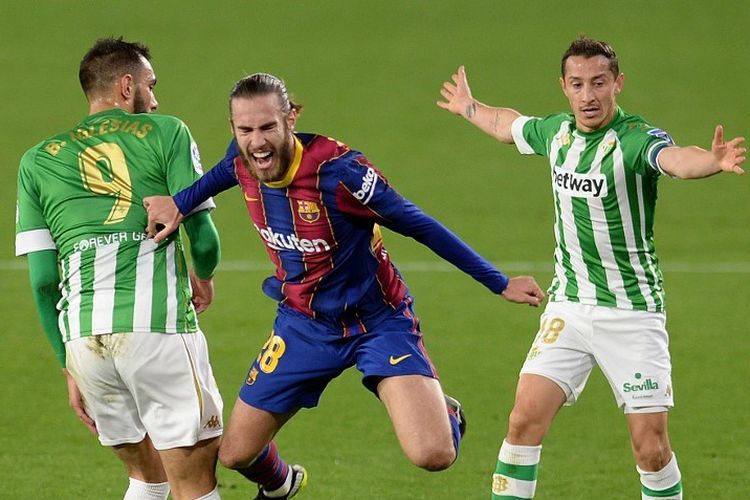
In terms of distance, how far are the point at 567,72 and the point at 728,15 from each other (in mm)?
16192

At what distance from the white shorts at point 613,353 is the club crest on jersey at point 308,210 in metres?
1.29

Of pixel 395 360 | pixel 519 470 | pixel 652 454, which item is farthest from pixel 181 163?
pixel 652 454

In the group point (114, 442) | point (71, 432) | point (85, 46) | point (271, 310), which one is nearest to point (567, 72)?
point (114, 442)

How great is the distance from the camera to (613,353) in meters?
6.21

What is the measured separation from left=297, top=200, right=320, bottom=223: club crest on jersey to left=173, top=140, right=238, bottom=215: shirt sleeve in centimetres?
34

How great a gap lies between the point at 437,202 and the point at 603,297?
9.21m

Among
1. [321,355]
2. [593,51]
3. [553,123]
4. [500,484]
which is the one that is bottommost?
[500,484]

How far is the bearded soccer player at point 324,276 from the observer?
18.7 feet

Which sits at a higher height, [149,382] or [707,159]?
[707,159]

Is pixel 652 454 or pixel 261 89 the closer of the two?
pixel 261 89

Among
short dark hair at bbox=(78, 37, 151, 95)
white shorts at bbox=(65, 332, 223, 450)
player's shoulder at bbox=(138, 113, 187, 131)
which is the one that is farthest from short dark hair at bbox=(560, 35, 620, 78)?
white shorts at bbox=(65, 332, 223, 450)

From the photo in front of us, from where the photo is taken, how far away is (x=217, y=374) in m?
9.74

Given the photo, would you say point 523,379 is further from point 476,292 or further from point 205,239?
point 476,292

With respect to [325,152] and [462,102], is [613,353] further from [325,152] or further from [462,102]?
[462,102]
